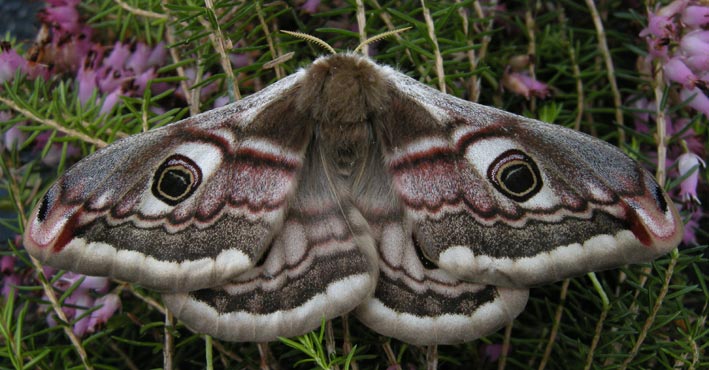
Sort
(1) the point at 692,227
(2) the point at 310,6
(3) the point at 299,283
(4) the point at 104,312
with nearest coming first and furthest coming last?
(3) the point at 299,283, (4) the point at 104,312, (2) the point at 310,6, (1) the point at 692,227

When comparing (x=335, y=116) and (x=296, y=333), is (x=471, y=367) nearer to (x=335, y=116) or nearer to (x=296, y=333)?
(x=296, y=333)

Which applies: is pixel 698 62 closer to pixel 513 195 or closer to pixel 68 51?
pixel 513 195

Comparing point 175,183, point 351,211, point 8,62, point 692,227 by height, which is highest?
point 8,62

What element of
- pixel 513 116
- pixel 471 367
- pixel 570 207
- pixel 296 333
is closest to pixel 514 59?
pixel 513 116

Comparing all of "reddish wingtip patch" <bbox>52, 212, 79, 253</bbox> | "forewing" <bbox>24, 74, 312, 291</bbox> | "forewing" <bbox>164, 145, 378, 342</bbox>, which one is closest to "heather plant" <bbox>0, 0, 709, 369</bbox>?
"forewing" <bbox>164, 145, 378, 342</bbox>

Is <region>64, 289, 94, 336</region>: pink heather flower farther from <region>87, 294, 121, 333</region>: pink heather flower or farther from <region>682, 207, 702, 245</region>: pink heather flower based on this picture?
<region>682, 207, 702, 245</region>: pink heather flower

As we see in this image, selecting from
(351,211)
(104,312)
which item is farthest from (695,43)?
(104,312)
